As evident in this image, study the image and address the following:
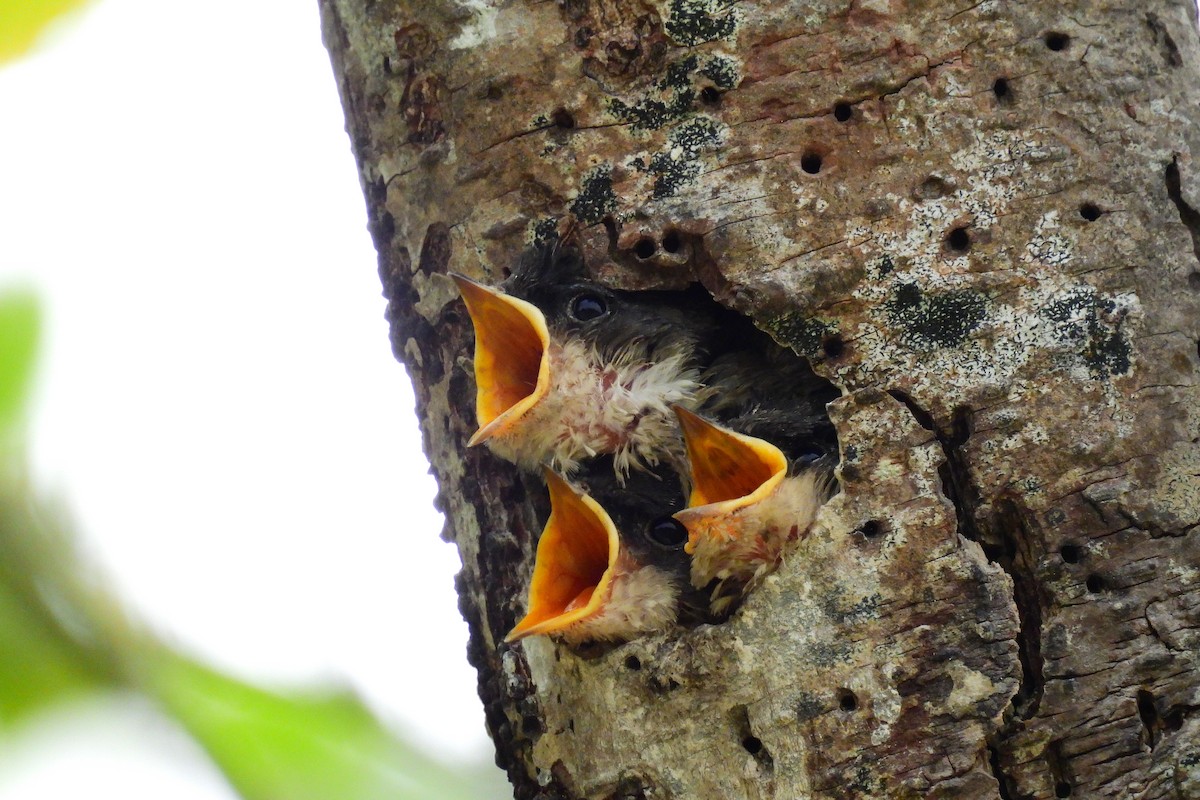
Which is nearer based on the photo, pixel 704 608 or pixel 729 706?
pixel 729 706

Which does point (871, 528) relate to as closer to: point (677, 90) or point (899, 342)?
point (899, 342)

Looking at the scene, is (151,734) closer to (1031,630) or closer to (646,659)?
(646,659)

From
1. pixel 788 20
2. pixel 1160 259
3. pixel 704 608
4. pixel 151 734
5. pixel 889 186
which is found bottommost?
pixel 151 734

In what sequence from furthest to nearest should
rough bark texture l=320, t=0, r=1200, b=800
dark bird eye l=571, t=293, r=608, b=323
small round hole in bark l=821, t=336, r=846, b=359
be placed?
dark bird eye l=571, t=293, r=608, b=323, small round hole in bark l=821, t=336, r=846, b=359, rough bark texture l=320, t=0, r=1200, b=800

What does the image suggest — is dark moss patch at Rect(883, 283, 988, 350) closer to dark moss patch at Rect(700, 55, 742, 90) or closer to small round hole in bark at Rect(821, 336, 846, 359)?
small round hole in bark at Rect(821, 336, 846, 359)

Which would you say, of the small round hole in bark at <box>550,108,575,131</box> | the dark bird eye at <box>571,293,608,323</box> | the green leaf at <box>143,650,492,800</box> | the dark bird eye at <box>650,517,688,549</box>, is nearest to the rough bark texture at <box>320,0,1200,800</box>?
the small round hole in bark at <box>550,108,575,131</box>

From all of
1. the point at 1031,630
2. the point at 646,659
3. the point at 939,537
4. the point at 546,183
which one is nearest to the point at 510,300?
the point at 546,183
